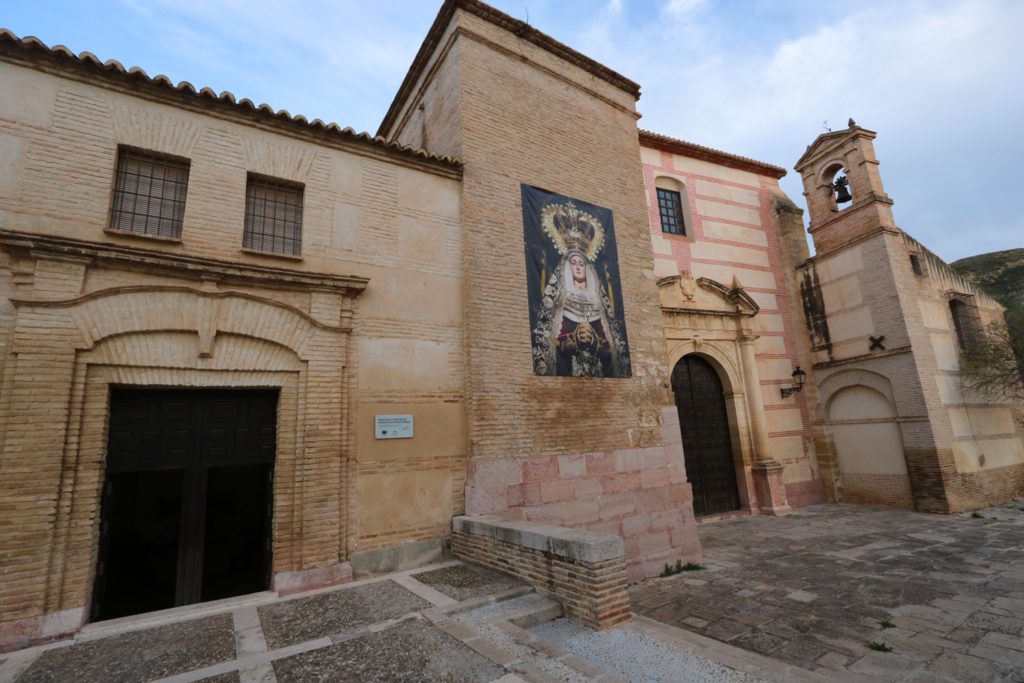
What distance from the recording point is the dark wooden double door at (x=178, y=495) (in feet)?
14.9

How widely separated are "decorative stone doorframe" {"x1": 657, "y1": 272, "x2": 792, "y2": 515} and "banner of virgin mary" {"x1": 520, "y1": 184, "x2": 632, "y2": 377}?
127 inches

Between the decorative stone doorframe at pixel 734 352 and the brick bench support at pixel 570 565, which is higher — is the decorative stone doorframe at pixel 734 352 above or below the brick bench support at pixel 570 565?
above

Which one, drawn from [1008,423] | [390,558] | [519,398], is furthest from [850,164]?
[390,558]

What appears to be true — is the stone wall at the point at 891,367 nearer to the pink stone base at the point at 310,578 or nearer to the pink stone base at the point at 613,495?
the pink stone base at the point at 613,495

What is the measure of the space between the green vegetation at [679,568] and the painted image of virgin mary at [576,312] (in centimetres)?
292

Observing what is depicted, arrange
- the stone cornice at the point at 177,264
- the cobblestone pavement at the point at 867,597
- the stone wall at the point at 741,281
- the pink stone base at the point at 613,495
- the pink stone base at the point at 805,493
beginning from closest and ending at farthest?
the cobblestone pavement at the point at 867,597
the stone cornice at the point at 177,264
the pink stone base at the point at 613,495
the stone wall at the point at 741,281
the pink stone base at the point at 805,493

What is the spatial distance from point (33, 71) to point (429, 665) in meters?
6.47

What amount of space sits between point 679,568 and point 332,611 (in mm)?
5085

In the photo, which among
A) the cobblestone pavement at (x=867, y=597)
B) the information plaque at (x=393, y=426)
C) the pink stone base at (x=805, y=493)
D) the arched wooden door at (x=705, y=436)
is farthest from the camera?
the pink stone base at (x=805, y=493)

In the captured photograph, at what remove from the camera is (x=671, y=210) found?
460 inches

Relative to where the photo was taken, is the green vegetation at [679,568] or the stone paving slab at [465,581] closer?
the stone paving slab at [465,581]

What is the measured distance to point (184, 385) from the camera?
4.62 metres

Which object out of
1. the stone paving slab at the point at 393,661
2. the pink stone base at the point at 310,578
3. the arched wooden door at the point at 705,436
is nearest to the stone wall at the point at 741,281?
the arched wooden door at the point at 705,436

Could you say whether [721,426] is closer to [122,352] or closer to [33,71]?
[122,352]
